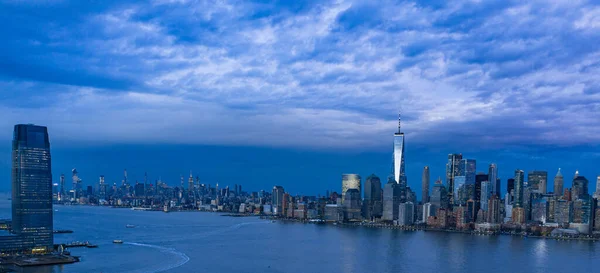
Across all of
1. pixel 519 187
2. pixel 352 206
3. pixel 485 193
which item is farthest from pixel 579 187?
pixel 352 206

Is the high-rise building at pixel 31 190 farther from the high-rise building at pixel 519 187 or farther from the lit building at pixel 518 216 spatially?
Result: the high-rise building at pixel 519 187

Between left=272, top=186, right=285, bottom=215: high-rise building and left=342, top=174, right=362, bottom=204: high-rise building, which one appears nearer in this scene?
left=272, top=186, right=285, bottom=215: high-rise building

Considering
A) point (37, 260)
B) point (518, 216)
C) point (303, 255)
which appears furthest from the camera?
point (518, 216)

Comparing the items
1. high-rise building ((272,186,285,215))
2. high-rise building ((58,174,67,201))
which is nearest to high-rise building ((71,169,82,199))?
high-rise building ((58,174,67,201))

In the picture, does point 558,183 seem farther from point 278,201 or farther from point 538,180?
point 278,201

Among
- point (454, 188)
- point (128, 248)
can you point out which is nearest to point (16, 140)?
point (128, 248)

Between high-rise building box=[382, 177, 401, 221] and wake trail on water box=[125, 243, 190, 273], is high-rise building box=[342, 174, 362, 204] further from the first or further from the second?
wake trail on water box=[125, 243, 190, 273]
